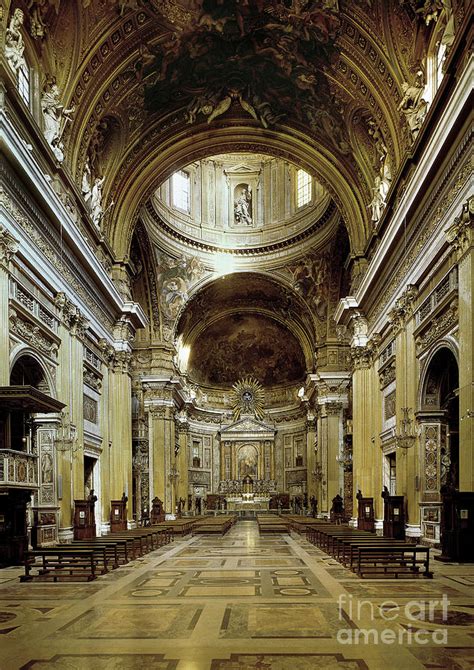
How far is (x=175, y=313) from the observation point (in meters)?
36.0

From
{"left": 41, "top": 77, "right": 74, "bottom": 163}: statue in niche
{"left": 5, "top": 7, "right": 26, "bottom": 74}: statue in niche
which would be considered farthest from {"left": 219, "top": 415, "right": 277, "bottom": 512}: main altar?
{"left": 5, "top": 7, "right": 26, "bottom": 74}: statue in niche

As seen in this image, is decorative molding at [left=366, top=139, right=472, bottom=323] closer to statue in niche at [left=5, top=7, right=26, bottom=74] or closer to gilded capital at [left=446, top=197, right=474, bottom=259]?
gilded capital at [left=446, top=197, right=474, bottom=259]

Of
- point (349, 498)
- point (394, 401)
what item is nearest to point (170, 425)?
point (349, 498)

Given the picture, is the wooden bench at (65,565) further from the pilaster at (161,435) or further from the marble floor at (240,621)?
the pilaster at (161,435)

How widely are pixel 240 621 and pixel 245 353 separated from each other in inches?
1549

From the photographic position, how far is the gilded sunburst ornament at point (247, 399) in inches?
1858

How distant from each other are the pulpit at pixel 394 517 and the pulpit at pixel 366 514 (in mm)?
4029

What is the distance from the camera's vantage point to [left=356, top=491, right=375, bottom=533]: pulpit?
862 inches

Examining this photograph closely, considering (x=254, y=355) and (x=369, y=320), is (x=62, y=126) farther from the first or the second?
(x=254, y=355)

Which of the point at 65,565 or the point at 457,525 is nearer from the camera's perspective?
the point at 65,565

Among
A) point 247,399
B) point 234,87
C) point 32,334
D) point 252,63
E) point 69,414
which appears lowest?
point 69,414

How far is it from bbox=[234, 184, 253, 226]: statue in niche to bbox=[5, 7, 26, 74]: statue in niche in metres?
25.8

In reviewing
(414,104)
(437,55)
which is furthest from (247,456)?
(437,55)

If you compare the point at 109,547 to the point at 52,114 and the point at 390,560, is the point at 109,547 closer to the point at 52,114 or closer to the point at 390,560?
the point at 390,560
